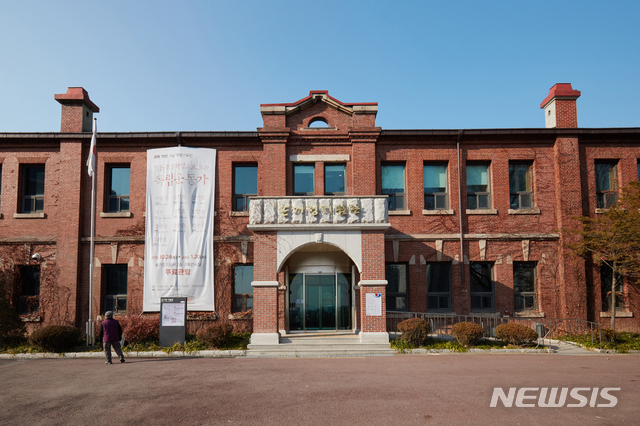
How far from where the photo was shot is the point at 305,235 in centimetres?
1570

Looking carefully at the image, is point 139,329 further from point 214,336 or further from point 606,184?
point 606,184

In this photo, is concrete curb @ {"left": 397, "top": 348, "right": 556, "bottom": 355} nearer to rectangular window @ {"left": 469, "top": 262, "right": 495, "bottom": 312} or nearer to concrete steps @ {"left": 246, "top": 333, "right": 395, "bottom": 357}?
concrete steps @ {"left": 246, "top": 333, "right": 395, "bottom": 357}

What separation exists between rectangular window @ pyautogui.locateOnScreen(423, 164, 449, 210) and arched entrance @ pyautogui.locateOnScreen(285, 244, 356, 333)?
14.4 ft

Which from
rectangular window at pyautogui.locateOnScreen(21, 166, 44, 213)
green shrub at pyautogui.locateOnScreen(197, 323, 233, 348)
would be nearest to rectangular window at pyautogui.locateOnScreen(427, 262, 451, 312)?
green shrub at pyautogui.locateOnScreen(197, 323, 233, 348)

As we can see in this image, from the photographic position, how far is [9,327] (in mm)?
15406

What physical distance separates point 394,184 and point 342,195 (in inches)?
115

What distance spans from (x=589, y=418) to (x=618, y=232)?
11203 mm

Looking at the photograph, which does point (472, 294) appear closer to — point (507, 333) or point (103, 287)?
point (507, 333)

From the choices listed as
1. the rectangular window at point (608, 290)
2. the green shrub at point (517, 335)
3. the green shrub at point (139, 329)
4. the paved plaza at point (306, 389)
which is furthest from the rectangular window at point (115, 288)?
the rectangular window at point (608, 290)

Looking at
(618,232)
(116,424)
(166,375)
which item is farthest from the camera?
(618,232)

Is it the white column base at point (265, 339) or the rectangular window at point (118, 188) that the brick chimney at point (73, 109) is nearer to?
the rectangular window at point (118, 188)

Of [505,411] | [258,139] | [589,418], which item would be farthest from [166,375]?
[258,139]

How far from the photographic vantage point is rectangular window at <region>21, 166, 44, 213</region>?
18.9m

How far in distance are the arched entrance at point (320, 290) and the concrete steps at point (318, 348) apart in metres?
2.42
